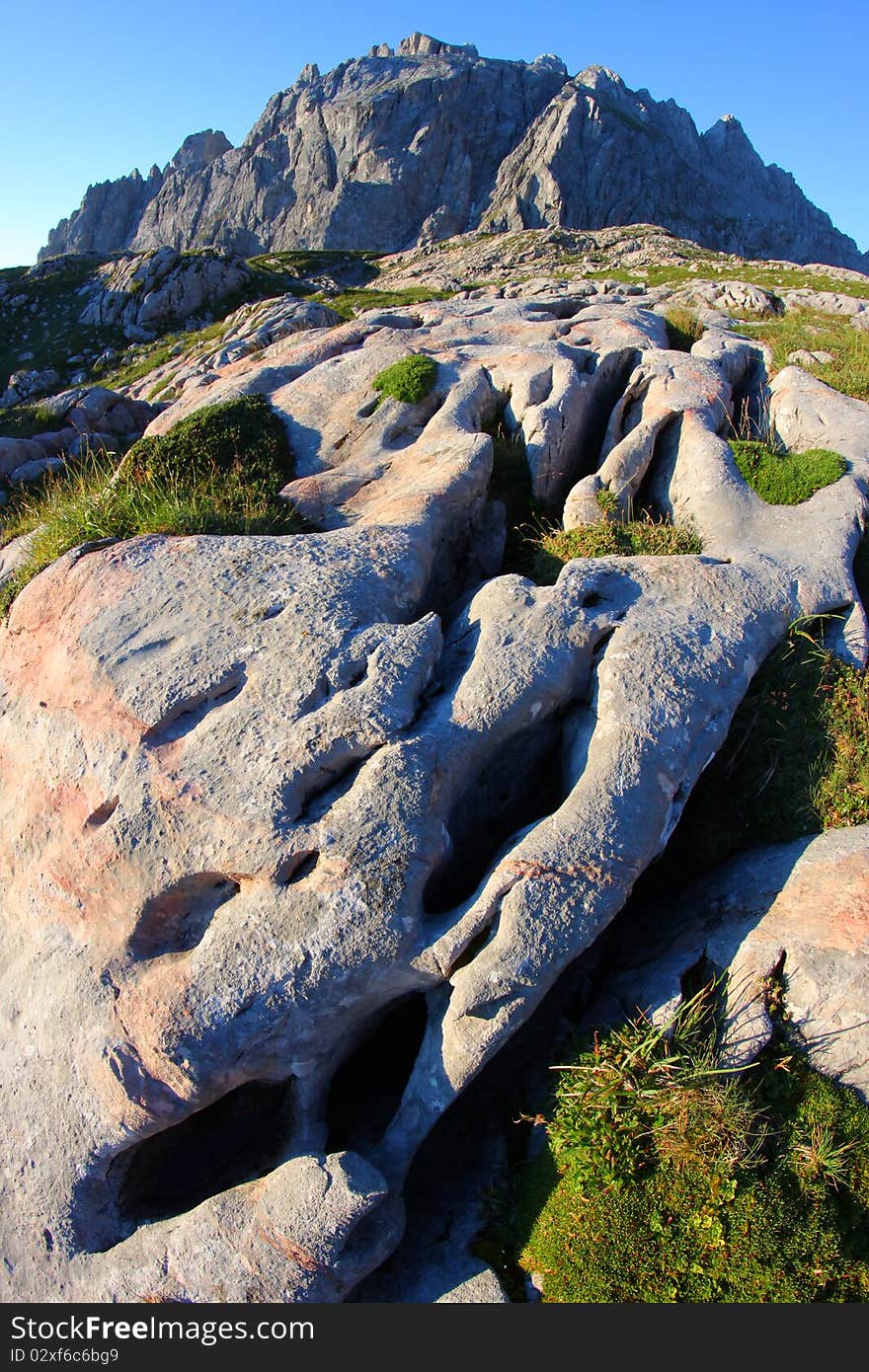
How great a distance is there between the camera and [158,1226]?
7402 mm

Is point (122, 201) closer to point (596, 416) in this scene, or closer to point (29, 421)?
point (29, 421)

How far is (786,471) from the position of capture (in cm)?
1441

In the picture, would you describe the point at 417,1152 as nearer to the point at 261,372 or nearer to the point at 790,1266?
the point at 790,1266

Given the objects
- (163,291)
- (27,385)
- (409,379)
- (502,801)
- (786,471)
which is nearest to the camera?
(502,801)

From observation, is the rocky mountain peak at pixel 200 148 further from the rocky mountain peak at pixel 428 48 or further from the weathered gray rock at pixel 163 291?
the weathered gray rock at pixel 163 291

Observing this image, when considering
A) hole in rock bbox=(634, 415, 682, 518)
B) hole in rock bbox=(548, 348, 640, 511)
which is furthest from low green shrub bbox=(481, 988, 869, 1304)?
hole in rock bbox=(548, 348, 640, 511)

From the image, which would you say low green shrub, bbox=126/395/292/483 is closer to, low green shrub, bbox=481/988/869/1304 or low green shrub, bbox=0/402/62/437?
low green shrub, bbox=481/988/869/1304

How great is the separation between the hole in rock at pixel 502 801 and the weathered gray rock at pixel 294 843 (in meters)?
0.04

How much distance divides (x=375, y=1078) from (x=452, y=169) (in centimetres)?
16866

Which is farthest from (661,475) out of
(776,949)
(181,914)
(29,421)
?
(29,421)

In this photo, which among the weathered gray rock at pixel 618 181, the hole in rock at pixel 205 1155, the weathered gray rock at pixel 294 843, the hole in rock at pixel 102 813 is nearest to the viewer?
the weathered gray rock at pixel 294 843

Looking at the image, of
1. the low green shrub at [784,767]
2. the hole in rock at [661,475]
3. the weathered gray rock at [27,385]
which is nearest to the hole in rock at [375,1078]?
the low green shrub at [784,767]

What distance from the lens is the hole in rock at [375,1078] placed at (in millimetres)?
8375

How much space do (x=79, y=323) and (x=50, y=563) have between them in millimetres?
51685
